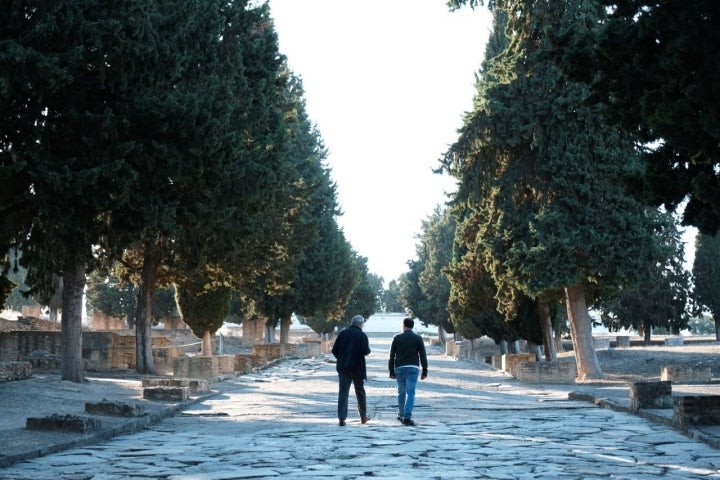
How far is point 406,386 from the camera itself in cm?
1521

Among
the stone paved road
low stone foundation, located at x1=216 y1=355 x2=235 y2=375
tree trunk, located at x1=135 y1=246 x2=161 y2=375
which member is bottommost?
the stone paved road

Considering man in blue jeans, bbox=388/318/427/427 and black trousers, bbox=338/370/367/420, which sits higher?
man in blue jeans, bbox=388/318/427/427

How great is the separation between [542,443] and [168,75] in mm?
10792

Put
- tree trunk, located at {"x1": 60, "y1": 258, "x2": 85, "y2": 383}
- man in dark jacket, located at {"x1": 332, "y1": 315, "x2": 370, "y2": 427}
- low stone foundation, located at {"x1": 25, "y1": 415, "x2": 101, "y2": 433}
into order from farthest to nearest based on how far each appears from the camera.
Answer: tree trunk, located at {"x1": 60, "y1": 258, "x2": 85, "y2": 383}
man in dark jacket, located at {"x1": 332, "y1": 315, "x2": 370, "y2": 427}
low stone foundation, located at {"x1": 25, "y1": 415, "x2": 101, "y2": 433}

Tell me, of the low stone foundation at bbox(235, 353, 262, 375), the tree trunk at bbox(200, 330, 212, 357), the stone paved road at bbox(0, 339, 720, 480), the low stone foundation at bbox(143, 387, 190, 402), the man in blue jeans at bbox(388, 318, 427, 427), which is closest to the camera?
the stone paved road at bbox(0, 339, 720, 480)

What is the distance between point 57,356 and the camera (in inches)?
1319

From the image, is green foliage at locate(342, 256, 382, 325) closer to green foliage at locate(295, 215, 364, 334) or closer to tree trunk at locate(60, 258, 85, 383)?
green foliage at locate(295, 215, 364, 334)

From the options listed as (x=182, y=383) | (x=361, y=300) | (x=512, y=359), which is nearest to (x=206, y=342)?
(x=512, y=359)

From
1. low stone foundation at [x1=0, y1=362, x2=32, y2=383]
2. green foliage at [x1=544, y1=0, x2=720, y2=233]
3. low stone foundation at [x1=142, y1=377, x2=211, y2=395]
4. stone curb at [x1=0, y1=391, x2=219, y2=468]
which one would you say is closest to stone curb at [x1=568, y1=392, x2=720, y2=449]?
green foliage at [x1=544, y1=0, x2=720, y2=233]

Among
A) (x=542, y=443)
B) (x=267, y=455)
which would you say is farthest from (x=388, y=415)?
(x=267, y=455)

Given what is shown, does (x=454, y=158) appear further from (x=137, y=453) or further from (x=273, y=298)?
(x=273, y=298)

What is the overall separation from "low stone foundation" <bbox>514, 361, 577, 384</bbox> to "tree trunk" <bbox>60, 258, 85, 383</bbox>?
13.2 metres

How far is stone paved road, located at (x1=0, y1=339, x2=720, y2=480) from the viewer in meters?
9.30

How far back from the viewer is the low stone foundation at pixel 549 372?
28328 millimetres
